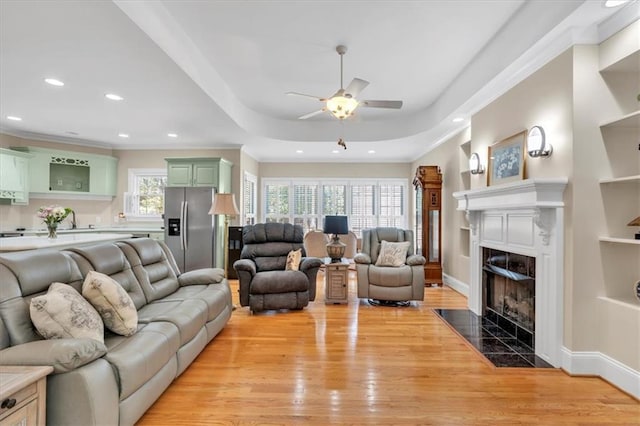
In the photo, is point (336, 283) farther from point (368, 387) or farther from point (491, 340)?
point (368, 387)

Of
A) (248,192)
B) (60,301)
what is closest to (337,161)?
(248,192)

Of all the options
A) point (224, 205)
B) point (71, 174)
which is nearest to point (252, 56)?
point (224, 205)

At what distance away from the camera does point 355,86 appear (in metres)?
3.02

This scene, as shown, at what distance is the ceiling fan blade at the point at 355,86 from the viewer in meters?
2.92

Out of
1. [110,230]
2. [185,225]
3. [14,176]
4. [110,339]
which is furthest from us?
[110,230]

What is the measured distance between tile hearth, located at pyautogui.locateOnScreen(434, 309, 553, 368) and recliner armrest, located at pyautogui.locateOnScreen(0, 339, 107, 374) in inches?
115

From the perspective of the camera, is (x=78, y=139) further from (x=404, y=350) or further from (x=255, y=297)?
(x=404, y=350)

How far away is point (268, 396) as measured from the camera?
2205 millimetres

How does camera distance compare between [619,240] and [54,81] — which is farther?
[54,81]

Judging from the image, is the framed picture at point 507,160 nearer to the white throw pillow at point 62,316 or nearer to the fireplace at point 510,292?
the fireplace at point 510,292

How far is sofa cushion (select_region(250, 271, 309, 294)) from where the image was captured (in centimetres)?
393

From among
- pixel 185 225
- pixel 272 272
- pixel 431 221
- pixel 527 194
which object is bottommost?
pixel 272 272

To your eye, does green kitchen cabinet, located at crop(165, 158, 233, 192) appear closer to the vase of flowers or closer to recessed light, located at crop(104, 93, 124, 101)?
recessed light, located at crop(104, 93, 124, 101)

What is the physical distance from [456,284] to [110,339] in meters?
4.77
